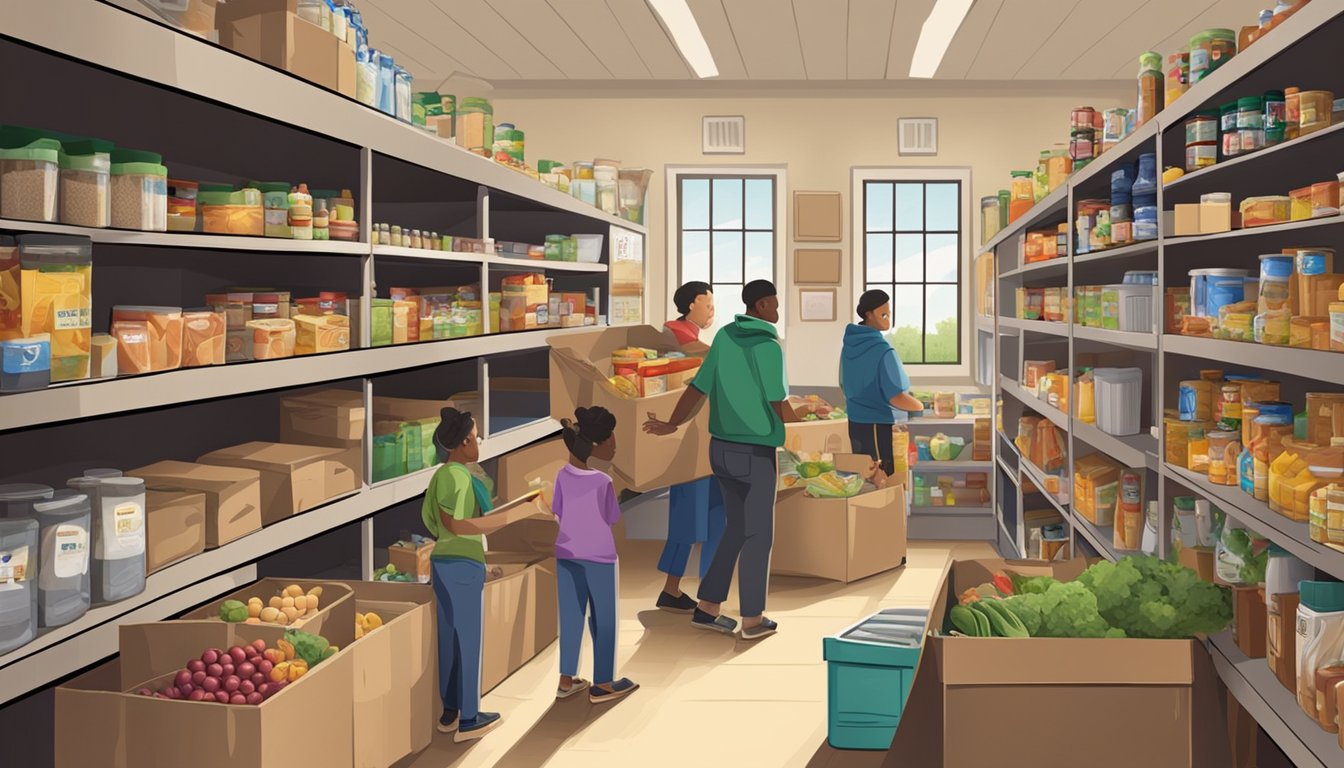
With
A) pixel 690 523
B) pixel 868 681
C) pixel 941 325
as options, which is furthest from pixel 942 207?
pixel 868 681

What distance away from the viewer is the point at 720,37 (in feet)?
29.1

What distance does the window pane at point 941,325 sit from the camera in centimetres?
1119

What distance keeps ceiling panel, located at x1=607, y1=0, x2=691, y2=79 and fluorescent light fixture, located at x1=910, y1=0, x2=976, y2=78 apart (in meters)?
2.01

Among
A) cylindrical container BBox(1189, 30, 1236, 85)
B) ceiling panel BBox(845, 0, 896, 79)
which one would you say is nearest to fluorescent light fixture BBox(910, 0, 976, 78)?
ceiling panel BBox(845, 0, 896, 79)

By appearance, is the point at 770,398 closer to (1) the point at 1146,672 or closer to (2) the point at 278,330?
(2) the point at 278,330

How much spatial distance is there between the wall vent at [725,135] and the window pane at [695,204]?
1.19 feet

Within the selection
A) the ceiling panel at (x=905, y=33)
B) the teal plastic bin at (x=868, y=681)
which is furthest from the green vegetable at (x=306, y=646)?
the ceiling panel at (x=905, y=33)

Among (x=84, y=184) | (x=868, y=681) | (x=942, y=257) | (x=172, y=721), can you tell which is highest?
(x=942, y=257)

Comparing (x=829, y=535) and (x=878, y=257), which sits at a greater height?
(x=878, y=257)

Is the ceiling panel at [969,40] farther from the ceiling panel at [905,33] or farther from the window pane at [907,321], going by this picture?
the window pane at [907,321]

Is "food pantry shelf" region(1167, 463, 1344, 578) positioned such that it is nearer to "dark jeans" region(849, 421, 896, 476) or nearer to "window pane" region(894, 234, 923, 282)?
"dark jeans" region(849, 421, 896, 476)

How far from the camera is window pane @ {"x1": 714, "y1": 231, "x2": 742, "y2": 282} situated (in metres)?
11.3

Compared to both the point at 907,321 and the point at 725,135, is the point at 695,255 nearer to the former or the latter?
the point at 725,135

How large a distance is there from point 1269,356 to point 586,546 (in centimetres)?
262
